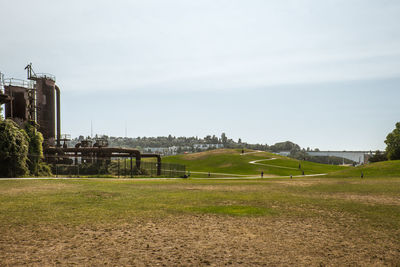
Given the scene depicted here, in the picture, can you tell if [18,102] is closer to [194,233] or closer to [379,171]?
[194,233]

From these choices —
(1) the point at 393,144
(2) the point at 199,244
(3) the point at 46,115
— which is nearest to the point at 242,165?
(1) the point at 393,144

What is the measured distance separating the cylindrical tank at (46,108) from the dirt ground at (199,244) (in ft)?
146

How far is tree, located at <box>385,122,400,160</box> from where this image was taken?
80750 millimetres

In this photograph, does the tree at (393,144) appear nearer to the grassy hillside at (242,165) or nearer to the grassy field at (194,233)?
the grassy hillside at (242,165)

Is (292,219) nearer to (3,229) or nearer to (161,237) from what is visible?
(161,237)

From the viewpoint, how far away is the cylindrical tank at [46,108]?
50.7m

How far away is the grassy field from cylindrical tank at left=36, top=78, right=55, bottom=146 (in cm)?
3757

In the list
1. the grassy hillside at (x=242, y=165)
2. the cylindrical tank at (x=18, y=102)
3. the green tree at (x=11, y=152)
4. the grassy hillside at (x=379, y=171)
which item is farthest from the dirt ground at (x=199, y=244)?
the grassy hillside at (x=242, y=165)

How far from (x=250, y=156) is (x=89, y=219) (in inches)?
3958

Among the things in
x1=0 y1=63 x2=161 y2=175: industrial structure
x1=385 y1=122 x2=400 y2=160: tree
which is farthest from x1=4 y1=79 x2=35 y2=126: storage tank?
x1=385 y1=122 x2=400 y2=160: tree

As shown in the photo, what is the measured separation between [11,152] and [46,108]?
20.2 meters

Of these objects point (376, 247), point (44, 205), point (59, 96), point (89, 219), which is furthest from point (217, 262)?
point (59, 96)

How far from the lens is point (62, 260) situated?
8016 millimetres

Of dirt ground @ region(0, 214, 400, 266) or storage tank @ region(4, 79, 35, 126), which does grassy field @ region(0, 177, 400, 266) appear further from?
storage tank @ region(4, 79, 35, 126)
